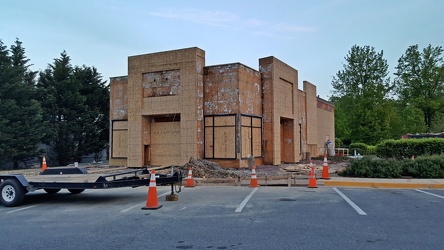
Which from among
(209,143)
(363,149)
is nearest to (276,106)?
(209,143)

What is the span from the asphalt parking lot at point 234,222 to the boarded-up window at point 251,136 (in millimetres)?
9982

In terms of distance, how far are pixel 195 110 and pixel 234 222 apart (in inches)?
560

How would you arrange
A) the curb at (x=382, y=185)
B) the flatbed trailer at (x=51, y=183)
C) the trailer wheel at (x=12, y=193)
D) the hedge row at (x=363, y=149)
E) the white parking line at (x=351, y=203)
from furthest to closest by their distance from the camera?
1. the hedge row at (x=363, y=149)
2. the curb at (x=382, y=185)
3. the trailer wheel at (x=12, y=193)
4. the flatbed trailer at (x=51, y=183)
5. the white parking line at (x=351, y=203)

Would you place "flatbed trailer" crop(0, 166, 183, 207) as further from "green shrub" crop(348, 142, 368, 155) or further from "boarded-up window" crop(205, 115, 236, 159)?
"green shrub" crop(348, 142, 368, 155)

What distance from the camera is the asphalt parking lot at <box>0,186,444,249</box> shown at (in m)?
5.88

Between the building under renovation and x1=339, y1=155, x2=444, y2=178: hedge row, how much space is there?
6.85 metres

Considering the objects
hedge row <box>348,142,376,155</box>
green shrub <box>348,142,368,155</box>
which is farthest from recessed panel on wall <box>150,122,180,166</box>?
hedge row <box>348,142,376,155</box>

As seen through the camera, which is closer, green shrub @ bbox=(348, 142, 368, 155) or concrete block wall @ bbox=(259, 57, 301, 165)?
concrete block wall @ bbox=(259, 57, 301, 165)

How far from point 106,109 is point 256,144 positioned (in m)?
18.9

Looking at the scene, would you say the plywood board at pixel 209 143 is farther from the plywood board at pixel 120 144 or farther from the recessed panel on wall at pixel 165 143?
the plywood board at pixel 120 144

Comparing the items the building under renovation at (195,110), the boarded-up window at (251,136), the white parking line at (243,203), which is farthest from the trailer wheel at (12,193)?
the boarded-up window at (251,136)

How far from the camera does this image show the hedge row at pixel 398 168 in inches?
584

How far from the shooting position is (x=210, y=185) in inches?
576

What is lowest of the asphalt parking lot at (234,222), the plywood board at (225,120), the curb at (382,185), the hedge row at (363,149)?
the asphalt parking lot at (234,222)
